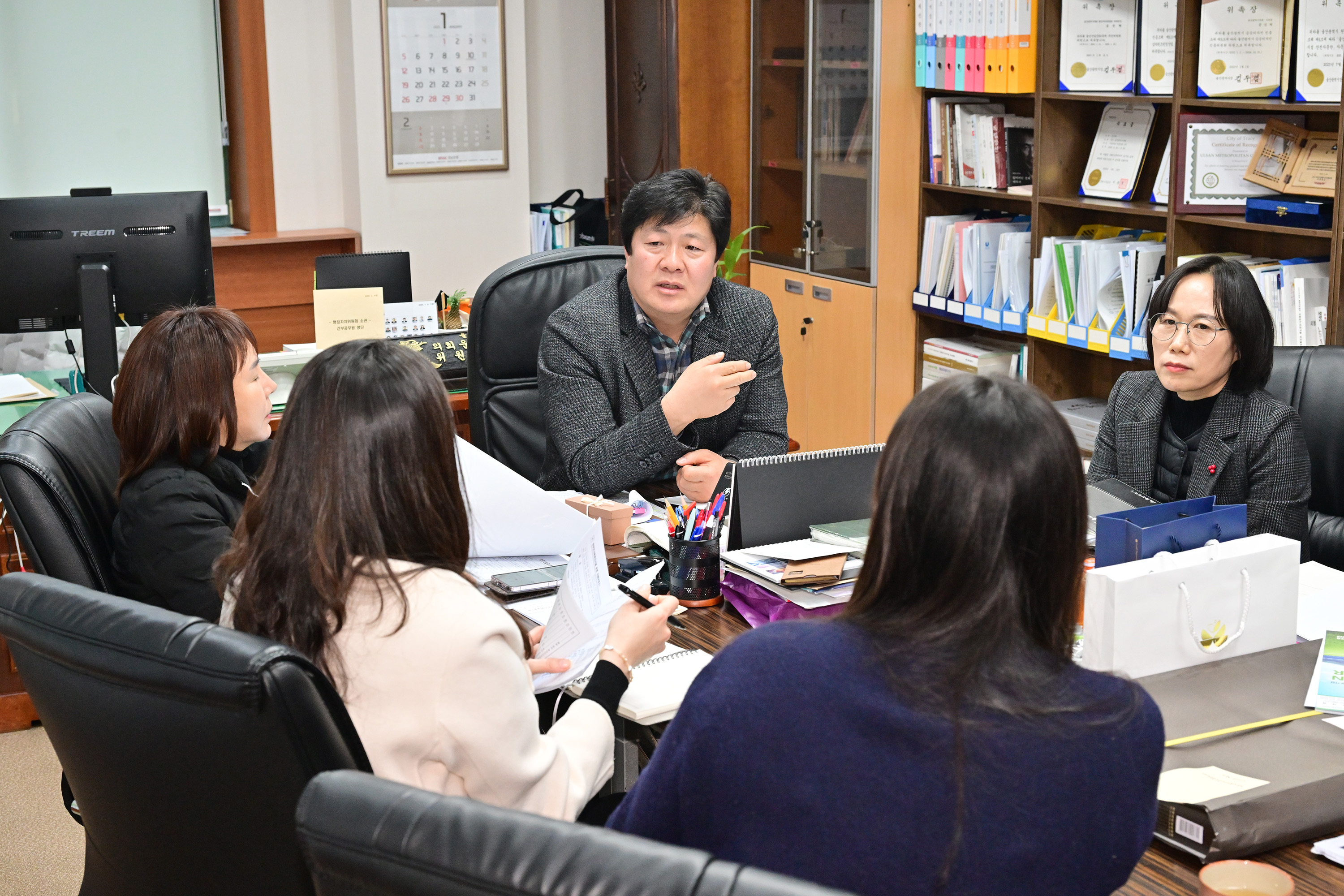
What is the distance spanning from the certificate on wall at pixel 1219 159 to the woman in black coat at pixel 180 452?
236 cm

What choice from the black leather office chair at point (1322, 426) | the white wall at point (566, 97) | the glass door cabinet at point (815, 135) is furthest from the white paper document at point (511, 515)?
the white wall at point (566, 97)

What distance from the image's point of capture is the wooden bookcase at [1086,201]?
3139 millimetres

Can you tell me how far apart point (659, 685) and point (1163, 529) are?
66 centimetres

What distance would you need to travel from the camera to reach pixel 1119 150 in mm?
3539

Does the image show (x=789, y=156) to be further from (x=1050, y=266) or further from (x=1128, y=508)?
(x=1128, y=508)

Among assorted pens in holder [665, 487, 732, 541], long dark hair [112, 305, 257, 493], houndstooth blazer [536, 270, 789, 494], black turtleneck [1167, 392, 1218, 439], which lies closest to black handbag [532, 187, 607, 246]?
houndstooth blazer [536, 270, 789, 494]

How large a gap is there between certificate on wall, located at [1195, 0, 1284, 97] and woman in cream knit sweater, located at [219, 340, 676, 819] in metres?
2.52

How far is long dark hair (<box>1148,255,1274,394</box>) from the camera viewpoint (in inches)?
89.4

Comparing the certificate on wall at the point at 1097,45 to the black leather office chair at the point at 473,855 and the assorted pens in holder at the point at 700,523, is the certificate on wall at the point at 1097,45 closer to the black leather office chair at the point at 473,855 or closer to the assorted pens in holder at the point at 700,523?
the assorted pens in holder at the point at 700,523

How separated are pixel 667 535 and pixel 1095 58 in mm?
2201

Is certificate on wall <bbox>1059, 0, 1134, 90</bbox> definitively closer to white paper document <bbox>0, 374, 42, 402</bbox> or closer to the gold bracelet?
the gold bracelet

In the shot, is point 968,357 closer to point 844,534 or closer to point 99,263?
point 844,534

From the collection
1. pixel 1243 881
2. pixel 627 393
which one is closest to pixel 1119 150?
pixel 627 393

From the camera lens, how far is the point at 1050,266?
3668 mm
